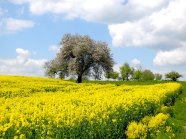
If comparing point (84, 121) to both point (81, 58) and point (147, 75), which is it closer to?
point (81, 58)

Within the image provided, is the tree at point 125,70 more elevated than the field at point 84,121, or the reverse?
the tree at point 125,70

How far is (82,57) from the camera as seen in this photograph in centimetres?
7694

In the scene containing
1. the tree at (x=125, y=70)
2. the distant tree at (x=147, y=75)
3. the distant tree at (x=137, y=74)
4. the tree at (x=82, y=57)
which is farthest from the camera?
the distant tree at (x=147, y=75)

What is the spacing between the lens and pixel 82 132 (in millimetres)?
14258

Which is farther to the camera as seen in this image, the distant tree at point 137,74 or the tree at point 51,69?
the distant tree at point 137,74

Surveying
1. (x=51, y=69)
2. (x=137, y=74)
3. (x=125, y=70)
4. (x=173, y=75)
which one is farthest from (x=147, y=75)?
(x=51, y=69)

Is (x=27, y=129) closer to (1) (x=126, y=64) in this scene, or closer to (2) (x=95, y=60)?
(2) (x=95, y=60)

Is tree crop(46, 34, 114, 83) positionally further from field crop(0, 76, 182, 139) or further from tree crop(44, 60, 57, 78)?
field crop(0, 76, 182, 139)

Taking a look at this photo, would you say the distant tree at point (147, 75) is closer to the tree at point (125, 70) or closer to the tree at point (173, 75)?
the tree at point (125, 70)

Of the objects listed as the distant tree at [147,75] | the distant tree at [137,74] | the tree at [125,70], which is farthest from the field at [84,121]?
the distant tree at [147,75]

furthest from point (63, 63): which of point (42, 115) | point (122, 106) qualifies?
point (42, 115)

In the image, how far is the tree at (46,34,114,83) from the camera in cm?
7644

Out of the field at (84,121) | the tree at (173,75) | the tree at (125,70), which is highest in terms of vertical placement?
the tree at (125,70)

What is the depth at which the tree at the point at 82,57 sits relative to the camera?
76438mm
